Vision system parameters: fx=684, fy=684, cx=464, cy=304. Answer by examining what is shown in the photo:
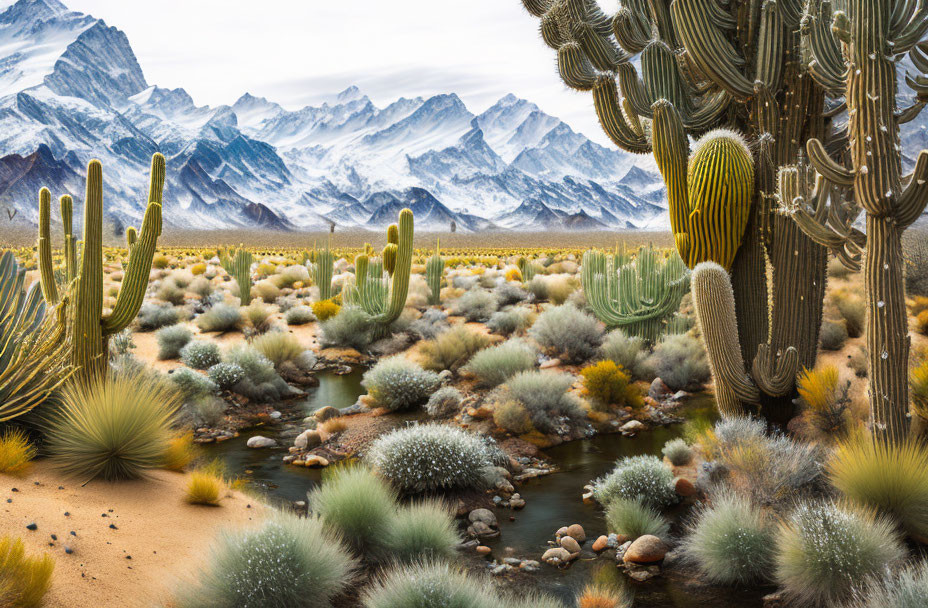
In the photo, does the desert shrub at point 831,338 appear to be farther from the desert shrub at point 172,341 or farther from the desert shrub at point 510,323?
the desert shrub at point 172,341

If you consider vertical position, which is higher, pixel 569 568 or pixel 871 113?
pixel 871 113

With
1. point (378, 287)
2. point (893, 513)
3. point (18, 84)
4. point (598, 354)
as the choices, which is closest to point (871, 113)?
point (893, 513)

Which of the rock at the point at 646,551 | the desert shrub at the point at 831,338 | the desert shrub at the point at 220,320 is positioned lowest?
the rock at the point at 646,551

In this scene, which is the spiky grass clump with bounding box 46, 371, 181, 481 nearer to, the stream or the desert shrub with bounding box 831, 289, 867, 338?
the stream

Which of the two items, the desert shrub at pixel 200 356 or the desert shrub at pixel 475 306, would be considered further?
the desert shrub at pixel 475 306

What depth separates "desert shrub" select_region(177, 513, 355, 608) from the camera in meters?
4.35

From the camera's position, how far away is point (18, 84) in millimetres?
171750

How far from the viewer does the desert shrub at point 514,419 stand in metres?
9.29

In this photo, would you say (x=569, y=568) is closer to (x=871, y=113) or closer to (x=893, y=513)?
(x=893, y=513)

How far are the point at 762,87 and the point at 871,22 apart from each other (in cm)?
232

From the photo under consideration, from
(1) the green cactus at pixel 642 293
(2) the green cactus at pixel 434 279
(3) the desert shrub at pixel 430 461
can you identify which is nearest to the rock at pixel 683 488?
(3) the desert shrub at pixel 430 461

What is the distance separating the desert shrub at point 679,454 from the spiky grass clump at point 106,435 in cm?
550

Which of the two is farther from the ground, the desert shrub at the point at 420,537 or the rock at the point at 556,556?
the desert shrub at the point at 420,537

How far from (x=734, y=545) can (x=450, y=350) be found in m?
7.88
